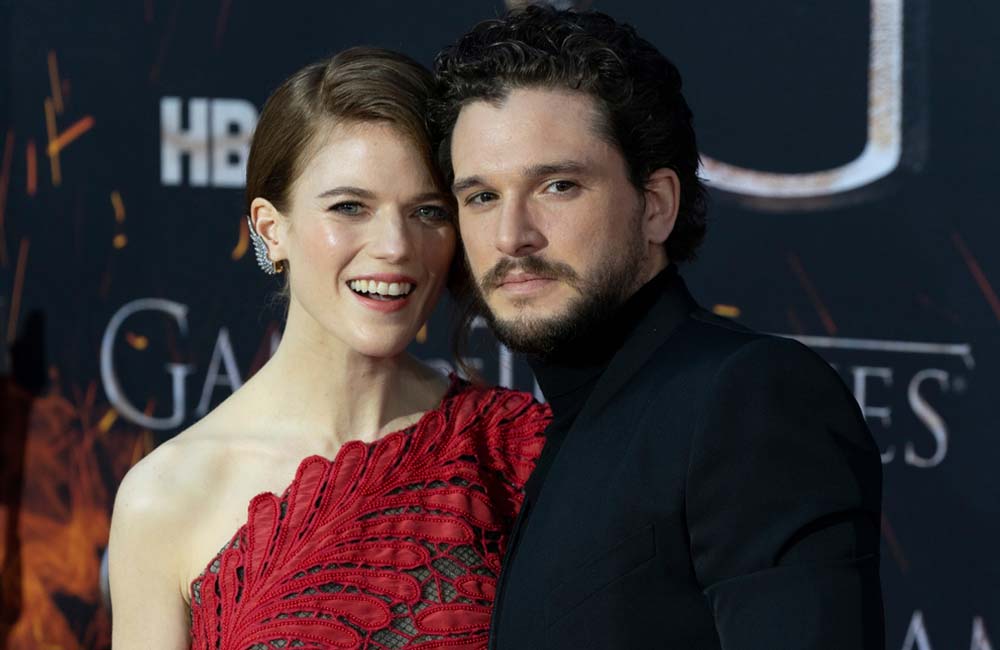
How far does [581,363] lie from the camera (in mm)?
1845

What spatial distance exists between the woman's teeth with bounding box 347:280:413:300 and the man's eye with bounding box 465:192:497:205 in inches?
9.2

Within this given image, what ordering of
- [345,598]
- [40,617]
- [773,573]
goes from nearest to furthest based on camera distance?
[773,573], [345,598], [40,617]

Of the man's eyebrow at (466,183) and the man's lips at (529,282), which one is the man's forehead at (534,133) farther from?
the man's lips at (529,282)

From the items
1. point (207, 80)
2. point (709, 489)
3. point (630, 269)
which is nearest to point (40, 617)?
point (207, 80)

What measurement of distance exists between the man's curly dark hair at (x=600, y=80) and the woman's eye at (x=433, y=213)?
10 cm

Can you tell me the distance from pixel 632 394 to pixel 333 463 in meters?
0.59

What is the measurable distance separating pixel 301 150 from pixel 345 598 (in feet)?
2.35

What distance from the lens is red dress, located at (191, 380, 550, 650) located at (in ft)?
6.49

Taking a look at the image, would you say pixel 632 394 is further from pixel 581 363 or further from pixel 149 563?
pixel 149 563

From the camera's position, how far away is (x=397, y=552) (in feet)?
6.70

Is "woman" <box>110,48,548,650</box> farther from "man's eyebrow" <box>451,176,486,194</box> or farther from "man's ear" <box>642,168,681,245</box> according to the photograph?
"man's ear" <box>642,168,681,245</box>

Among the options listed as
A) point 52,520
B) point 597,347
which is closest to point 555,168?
point 597,347

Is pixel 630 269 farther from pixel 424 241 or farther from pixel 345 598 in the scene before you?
pixel 345 598

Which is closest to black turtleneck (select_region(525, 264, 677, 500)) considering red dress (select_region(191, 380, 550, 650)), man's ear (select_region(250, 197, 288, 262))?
red dress (select_region(191, 380, 550, 650))
